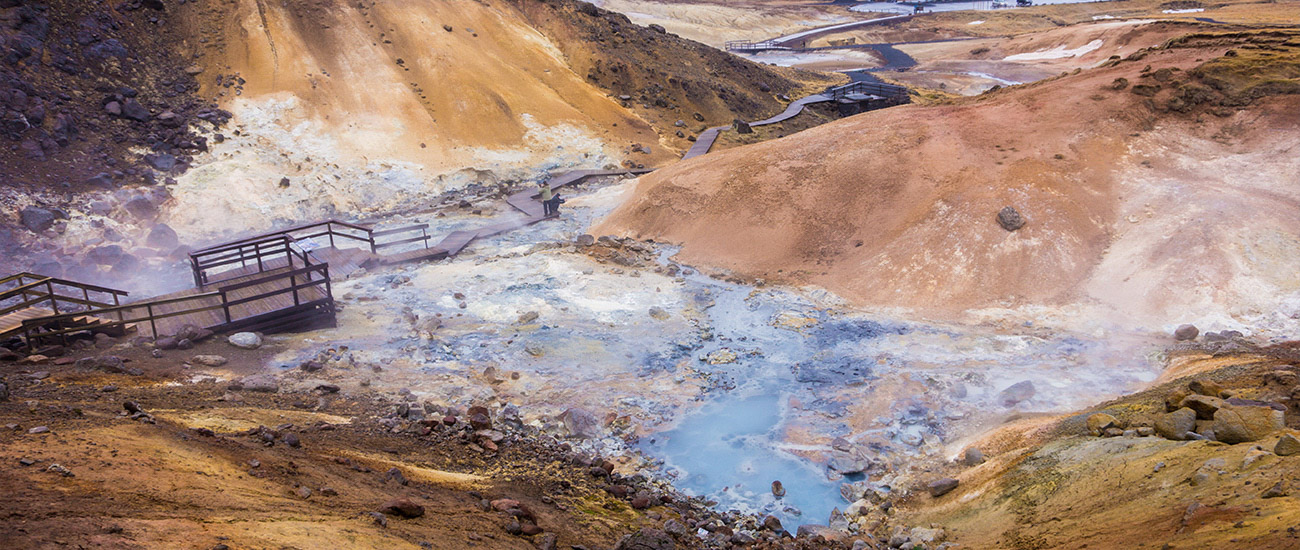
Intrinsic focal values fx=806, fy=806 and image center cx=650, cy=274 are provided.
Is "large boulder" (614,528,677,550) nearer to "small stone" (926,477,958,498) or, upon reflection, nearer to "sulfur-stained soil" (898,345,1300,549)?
"sulfur-stained soil" (898,345,1300,549)

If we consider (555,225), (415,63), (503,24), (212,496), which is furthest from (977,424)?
(503,24)

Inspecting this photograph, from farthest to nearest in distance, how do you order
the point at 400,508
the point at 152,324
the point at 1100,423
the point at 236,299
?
the point at 236,299 < the point at 152,324 < the point at 1100,423 < the point at 400,508

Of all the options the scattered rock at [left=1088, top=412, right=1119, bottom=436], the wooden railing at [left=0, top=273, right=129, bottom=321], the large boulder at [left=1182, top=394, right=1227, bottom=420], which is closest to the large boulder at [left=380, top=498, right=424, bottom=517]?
the wooden railing at [left=0, top=273, right=129, bottom=321]

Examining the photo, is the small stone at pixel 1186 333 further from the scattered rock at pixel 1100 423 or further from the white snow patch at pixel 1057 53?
the white snow patch at pixel 1057 53

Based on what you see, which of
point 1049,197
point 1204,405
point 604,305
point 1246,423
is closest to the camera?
point 1246,423

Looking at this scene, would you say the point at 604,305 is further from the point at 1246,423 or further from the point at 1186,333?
the point at 1246,423

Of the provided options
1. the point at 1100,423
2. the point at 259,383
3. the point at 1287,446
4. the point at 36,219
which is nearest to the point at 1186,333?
the point at 1100,423
